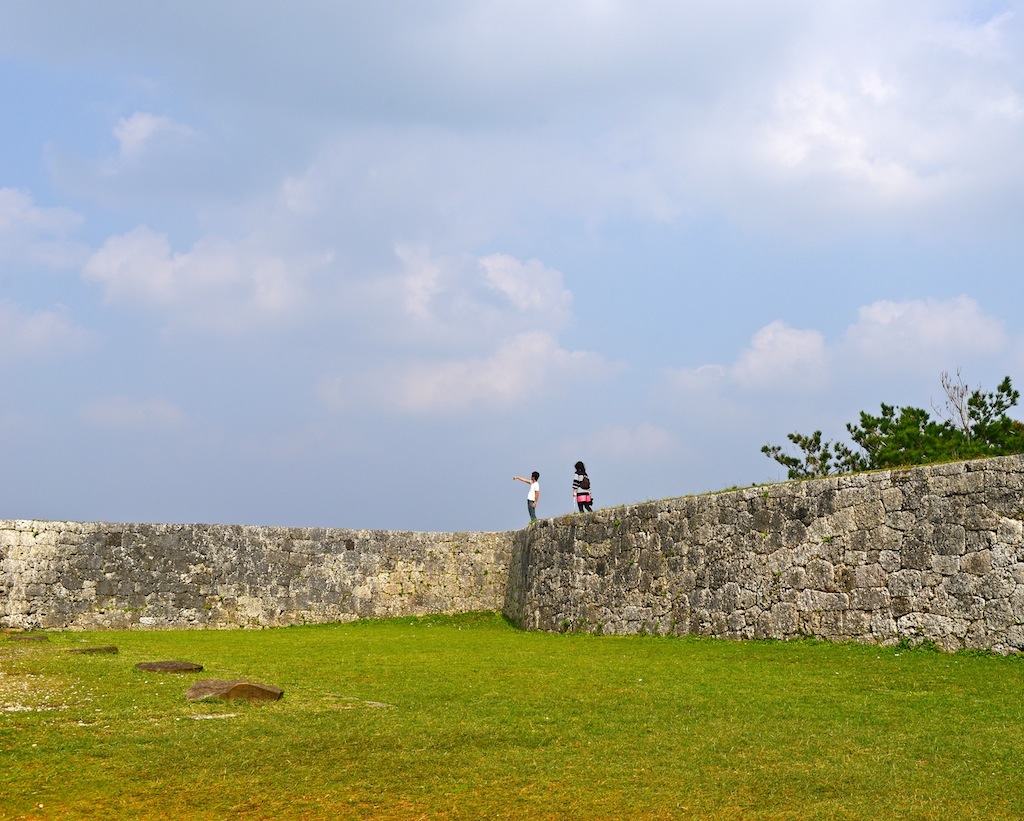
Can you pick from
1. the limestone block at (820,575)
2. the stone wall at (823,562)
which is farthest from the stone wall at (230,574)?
the limestone block at (820,575)

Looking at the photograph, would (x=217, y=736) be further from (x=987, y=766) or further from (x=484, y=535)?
(x=484, y=535)

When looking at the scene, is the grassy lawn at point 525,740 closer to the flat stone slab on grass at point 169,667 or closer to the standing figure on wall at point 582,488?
the flat stone slab on grass at point 169,667

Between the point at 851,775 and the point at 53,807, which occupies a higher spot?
the point at 53,807

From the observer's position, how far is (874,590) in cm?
1262

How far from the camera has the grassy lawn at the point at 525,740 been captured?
17.2ft

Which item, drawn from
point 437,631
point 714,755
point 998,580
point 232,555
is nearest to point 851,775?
point 714,755

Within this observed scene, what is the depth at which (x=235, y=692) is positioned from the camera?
8.15m

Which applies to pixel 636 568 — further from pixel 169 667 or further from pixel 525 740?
pixel 525 740

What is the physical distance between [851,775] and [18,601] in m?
16.2

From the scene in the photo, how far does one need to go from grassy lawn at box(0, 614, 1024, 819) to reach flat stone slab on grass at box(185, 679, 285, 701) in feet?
0.53

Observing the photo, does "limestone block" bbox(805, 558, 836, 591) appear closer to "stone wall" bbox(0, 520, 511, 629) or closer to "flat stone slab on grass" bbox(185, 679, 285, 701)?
"flat stone slab on grass" bbox(185, 679, 285, 701)

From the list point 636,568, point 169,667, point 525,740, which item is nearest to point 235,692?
point 169,667

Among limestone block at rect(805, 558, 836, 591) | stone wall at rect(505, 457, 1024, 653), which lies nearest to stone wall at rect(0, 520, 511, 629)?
stone wall at rect(505, 457, 1024, 653)

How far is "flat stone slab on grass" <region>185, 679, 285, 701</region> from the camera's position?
320 inches
